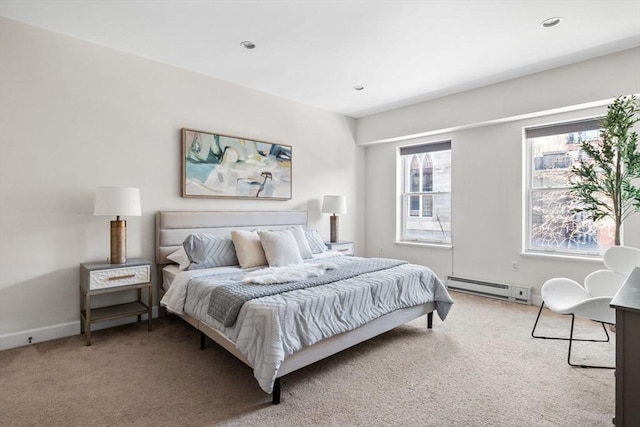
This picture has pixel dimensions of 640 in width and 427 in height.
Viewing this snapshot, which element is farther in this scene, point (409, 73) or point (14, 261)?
point (409, 73)

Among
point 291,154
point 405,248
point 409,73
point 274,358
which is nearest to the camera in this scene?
point 274,358

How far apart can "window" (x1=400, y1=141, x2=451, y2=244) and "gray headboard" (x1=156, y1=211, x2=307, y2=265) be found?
6.90 feet

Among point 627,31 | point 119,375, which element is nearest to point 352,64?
point 627,31

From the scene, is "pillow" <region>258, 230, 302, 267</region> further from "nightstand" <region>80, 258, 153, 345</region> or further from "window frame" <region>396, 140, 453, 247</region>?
"window frame" <region>396, 140, 453, 247</region>

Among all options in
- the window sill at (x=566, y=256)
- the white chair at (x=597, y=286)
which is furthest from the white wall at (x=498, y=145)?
the white chair at (x=597, y=286)

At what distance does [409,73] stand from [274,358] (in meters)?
3.37

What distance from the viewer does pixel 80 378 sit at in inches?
92.6

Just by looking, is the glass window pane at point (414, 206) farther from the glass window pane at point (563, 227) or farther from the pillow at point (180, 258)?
the pillow at point (180, 258)

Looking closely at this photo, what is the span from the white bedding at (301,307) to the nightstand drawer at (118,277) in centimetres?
34

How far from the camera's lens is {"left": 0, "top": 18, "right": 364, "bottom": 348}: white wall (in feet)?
9.34

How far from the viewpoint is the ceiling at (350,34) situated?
2602 millimetres

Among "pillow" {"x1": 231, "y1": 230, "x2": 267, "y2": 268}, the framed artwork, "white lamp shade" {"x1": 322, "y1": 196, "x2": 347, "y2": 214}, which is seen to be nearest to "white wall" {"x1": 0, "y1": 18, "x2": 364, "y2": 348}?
the framed artwork

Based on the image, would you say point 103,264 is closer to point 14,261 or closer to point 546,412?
point 14,261

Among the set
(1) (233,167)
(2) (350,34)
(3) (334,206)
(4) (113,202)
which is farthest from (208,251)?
(2) (350,34)
